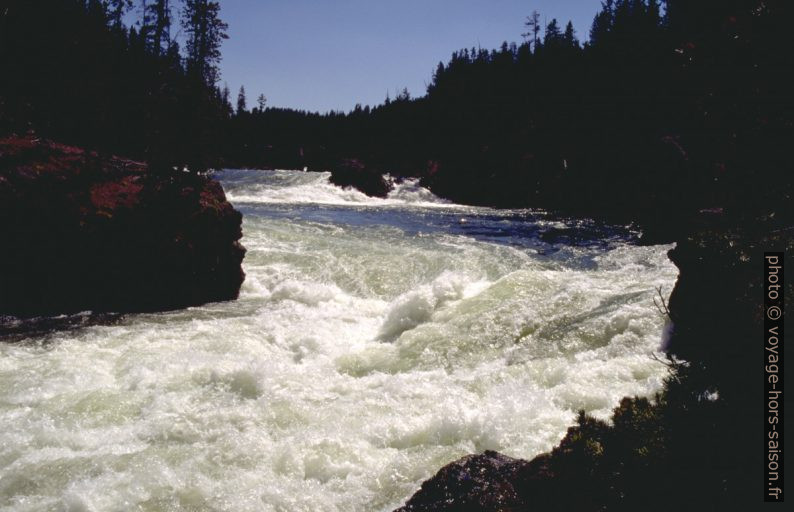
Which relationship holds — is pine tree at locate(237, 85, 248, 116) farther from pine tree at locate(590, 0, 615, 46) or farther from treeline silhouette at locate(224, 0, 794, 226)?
pine tree at locate(590, 0, 615, 46)

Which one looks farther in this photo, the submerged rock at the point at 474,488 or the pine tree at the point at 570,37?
the pine tree at the point at 570,37

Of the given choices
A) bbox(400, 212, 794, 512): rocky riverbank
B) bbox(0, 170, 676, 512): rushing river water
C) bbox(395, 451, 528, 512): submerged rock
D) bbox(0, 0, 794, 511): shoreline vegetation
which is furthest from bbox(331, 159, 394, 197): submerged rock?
bbox(400, 212, 794, 512): rocky riverbank

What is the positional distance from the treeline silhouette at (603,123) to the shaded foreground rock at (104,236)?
30.9 feet

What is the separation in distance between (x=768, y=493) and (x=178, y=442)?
4.82 m

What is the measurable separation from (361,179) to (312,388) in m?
39.0

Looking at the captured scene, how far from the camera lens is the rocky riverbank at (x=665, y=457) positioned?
8.87 feet

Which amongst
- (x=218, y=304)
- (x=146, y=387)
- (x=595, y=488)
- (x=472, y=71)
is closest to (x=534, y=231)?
(x=218, y=304)

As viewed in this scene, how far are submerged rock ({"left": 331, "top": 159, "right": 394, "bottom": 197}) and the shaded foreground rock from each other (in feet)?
106

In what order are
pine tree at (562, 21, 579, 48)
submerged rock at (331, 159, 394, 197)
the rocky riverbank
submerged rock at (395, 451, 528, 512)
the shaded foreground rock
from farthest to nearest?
1. pine tree at (562, 21, 579, 48)
2. submerged rock at (331, 159, 394, 197)
3. the shaded foreground rock
4. submerged rock at (395, 451, 528, 512)
5. the rocky riverbank

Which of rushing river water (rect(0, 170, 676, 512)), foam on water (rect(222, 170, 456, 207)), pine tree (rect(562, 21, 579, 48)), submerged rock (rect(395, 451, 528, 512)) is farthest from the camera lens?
pine tree (rect(562, 21, 579, 48))

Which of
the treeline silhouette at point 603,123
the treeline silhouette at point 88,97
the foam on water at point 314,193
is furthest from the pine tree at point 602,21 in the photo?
the treeline silhouette at point 88,97

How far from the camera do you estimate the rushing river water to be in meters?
4.46

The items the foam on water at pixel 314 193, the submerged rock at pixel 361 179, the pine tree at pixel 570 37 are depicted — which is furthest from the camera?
the pine tree at pixel 570 37

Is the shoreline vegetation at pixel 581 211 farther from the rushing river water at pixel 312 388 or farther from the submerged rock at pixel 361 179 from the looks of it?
the submerged rock at pixel 361 179
